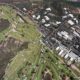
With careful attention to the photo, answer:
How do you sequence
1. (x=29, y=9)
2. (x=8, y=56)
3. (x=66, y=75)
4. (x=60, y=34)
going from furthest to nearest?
1. (x=29, y=9)
2. (x=60, y=34)
3. (x=8, y=56)
4. (x=66, y=75)

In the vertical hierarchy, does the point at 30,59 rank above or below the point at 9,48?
below

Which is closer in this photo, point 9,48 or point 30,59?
point 30,59

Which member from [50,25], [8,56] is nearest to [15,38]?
[8,56]

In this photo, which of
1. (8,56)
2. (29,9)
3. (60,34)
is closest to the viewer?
(8,56)

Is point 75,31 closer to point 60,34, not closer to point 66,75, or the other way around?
point 60,34

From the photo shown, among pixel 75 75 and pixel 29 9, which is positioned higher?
pixel 29 9

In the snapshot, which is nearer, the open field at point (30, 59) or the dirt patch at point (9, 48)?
the open field at point (30, 59)

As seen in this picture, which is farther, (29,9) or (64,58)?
(29,9)

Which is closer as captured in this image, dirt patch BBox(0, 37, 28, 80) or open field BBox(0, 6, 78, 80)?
open field BBox(0, 6, 78, 80)
